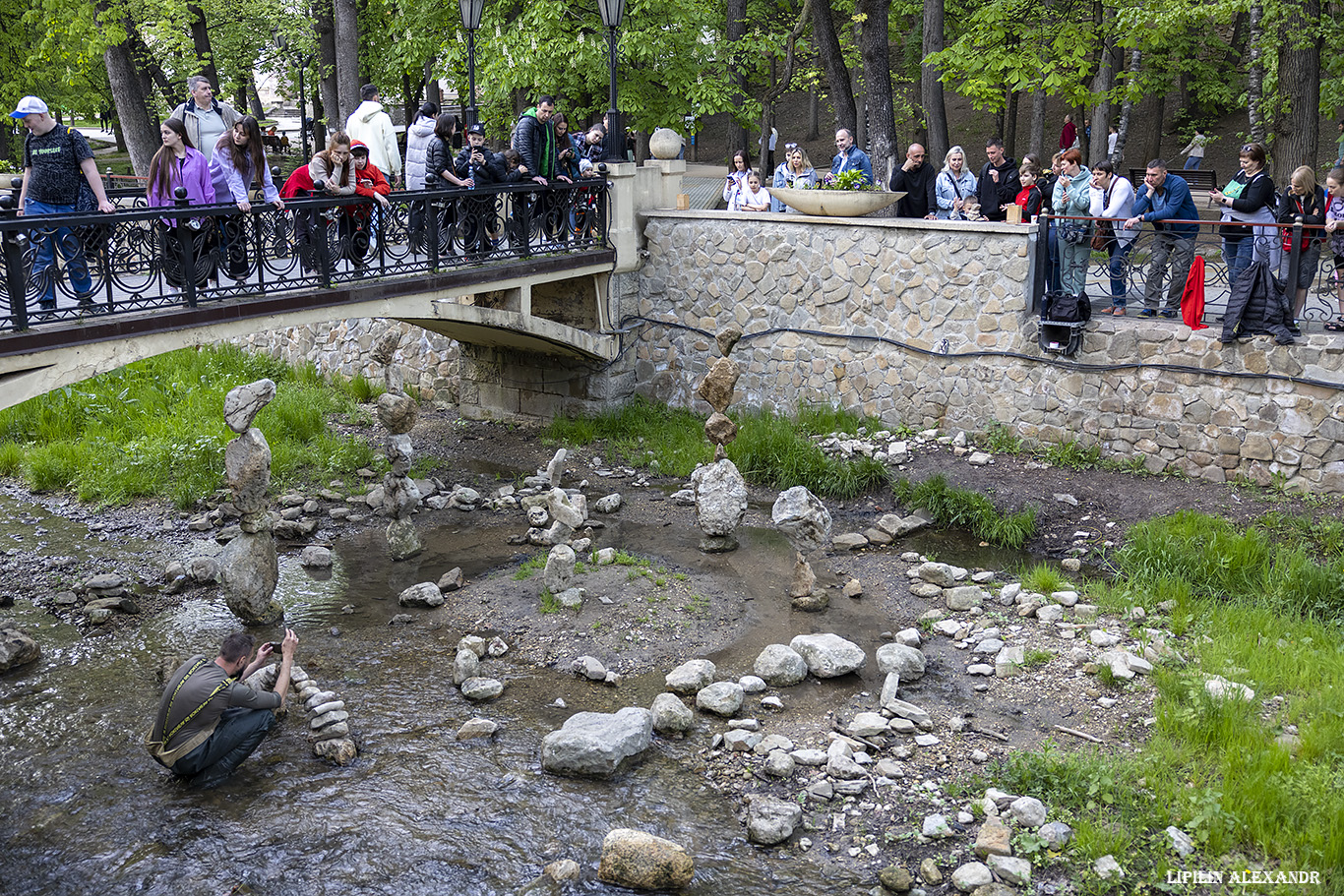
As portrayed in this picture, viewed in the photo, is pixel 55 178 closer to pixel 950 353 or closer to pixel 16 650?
pixel 16 650

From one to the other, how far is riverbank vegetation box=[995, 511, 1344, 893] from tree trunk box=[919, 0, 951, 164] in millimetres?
10264

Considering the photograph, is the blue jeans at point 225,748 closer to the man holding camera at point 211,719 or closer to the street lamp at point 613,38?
the man holding camera at point 211,719

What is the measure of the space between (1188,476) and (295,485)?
9834mm

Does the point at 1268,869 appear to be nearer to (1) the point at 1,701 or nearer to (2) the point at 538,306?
(1) the point at 1,701

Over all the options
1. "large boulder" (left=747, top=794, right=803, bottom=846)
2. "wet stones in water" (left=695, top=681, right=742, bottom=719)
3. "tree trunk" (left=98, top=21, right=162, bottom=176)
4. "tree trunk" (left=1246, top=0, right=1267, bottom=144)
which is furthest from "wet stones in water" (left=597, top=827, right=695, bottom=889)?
"tree trunk" (left=98, top=21, right=162, bottom=176)

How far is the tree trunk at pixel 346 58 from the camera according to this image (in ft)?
58.3

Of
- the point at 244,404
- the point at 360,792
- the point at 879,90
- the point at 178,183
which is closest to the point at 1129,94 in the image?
the point at 879,90

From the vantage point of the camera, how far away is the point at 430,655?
8844 mm

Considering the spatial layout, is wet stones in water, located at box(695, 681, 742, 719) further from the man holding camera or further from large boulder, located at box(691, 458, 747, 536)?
large boulder, located at box(691, 458, 747, 536)

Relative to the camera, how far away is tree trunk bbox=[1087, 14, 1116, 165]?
51.0 feet

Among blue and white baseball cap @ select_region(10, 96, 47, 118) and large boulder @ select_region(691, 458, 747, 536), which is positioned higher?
blue and white baseball cap @ select_region(10, 96, 47, 118)

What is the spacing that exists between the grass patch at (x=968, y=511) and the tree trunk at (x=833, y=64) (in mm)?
7328

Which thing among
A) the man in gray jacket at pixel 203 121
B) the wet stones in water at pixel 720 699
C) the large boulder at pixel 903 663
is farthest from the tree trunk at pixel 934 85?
the wet stones in water at pixel 720 699

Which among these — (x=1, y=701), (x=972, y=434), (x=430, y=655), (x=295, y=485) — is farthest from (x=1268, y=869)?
(x=295, y=485)
